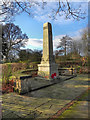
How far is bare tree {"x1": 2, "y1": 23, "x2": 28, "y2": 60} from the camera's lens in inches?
982

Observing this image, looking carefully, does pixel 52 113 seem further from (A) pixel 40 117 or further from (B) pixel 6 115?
(B) pixel 6 115

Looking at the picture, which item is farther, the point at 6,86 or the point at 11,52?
the point at 11,52

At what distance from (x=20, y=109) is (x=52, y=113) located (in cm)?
97

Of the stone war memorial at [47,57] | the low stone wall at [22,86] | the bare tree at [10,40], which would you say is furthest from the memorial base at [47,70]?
the bare tree at [10,40]

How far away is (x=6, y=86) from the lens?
4992 mm

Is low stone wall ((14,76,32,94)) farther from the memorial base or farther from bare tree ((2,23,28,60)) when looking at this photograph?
bare tree ((2,23,28,60))

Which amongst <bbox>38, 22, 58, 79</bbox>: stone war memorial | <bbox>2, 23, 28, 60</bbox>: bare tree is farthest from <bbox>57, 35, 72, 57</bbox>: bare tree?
<bbox>38, 22, 58, 79</bbox>: stone war memorial

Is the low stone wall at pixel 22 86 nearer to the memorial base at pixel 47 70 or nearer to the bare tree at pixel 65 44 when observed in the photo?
the memorial base at pixel 47 70

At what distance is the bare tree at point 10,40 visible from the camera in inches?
982

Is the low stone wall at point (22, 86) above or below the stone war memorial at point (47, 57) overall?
below

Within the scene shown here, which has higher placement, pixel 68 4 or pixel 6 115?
pixel 68 4

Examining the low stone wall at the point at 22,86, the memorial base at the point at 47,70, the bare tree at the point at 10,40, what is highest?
the bare tree at the point at 10,40

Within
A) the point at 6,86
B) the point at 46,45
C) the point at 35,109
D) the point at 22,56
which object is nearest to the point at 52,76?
the point at 46,45

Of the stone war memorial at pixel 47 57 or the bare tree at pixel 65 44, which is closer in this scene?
the stone war memorial at pixel 47 57
